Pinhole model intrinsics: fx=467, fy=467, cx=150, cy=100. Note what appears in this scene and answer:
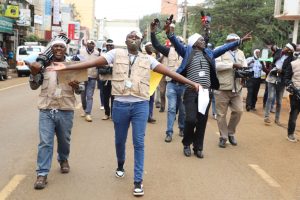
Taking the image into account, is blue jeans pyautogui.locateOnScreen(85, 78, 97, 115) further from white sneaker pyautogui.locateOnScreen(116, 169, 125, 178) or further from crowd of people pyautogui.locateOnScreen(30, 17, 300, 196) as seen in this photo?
white sneaker pyautogui.locateOnScreen(116, 169, 125, 178)

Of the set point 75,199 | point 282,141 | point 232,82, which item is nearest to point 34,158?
point 75,199

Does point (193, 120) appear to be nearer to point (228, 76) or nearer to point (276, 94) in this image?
point (228, 76)

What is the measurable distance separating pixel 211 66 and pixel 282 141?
10.1 feet

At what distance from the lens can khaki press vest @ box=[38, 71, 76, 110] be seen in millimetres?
5676

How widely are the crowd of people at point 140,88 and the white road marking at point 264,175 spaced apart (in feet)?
2.98

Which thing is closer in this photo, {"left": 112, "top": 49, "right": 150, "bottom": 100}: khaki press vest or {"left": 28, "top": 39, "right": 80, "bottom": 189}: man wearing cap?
{"left": 112, "top": 49, "right": 150, "bottom": 100}: khaki press vest

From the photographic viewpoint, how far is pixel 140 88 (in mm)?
5488

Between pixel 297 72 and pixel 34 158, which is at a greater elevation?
pixel 297 72

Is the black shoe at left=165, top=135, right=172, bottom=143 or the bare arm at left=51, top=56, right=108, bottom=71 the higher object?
the bare arm at left=51, top=56, right=108, bottom=71

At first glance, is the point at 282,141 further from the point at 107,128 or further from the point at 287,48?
the point at 107,128

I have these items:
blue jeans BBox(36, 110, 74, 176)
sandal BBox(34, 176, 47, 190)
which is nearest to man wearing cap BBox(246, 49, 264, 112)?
blue jeans BBox(36, 110, 74, 176)

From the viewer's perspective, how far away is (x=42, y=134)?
5.64m

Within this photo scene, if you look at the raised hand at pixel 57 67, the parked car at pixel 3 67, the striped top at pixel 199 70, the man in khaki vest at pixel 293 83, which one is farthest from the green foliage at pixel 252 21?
the raised hand at pixel 57 67

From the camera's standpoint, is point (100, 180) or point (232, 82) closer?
point (100, 180)
